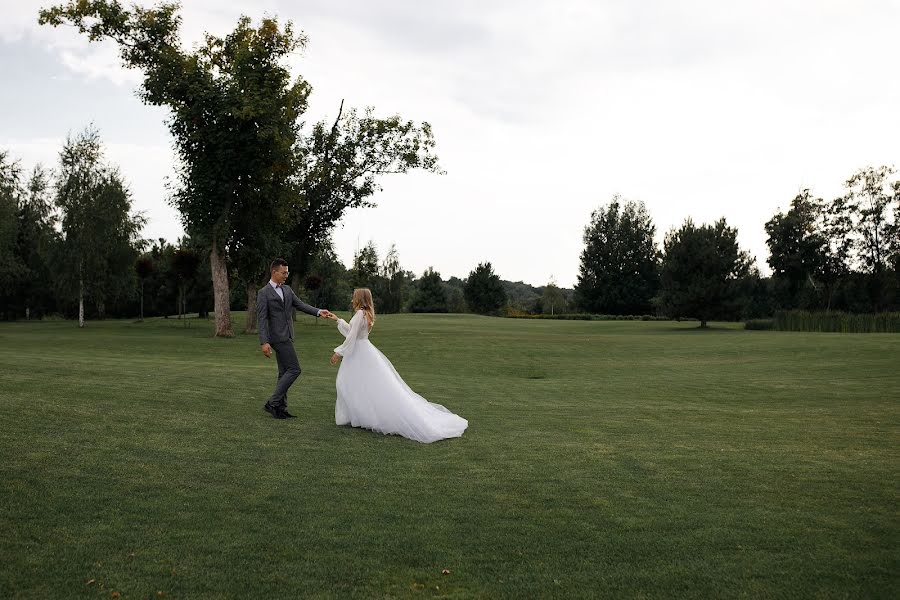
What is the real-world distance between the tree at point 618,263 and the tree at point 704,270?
5122 centimetres

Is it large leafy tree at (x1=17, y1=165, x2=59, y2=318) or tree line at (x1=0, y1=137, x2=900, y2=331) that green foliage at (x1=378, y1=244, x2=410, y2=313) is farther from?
large leafy tree at (x1=17, y1=165, x2=59, y2=318)

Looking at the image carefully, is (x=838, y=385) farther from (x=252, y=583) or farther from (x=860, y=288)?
(x=860, y=288)

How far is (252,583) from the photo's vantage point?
4.96 meters

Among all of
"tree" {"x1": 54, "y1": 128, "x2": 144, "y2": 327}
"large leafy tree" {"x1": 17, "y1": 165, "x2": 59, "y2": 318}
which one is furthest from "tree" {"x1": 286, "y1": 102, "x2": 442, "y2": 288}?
"large leafy tree" {"x1": 17, "y1": 165, "x2": 59, "y2": 318}

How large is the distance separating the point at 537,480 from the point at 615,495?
38.1 inches

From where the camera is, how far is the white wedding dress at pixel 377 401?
10328mm

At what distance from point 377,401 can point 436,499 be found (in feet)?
11.8

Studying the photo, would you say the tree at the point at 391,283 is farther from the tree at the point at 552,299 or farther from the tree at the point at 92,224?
the tree at the point at 92,224

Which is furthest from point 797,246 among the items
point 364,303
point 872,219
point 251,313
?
point 364,303

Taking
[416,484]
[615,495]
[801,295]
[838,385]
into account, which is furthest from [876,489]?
[801,295]

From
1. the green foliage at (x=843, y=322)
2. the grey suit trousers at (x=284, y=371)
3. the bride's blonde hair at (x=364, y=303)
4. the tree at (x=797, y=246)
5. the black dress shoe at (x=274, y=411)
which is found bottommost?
the black dress shoe at (x=274, y=411)

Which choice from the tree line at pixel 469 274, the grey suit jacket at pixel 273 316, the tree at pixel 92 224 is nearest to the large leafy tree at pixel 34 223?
the tree line at pixel 469 274

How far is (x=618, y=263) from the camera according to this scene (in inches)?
4247

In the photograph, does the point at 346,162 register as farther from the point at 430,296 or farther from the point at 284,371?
the point at 430,296
